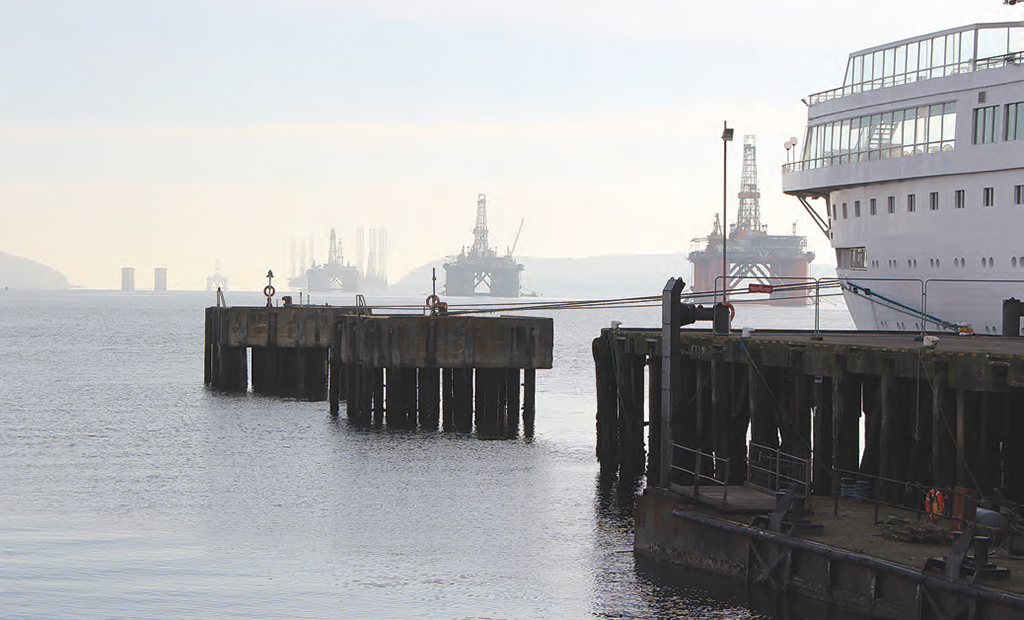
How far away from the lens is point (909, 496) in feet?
91.7

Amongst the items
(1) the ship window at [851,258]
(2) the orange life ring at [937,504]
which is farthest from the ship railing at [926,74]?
(2) the orange life ring at [937,504]

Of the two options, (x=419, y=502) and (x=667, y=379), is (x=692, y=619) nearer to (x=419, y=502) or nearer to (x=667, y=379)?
(x=667, y=379)

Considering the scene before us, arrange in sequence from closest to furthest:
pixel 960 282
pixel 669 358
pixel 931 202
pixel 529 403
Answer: pixel 669 358 → pixel 960 282 → pixel 931 202 → pixel 529 403

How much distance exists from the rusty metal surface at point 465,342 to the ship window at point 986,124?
697 inches

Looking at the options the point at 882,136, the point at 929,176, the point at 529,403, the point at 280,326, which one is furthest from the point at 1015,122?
the point at 280,326

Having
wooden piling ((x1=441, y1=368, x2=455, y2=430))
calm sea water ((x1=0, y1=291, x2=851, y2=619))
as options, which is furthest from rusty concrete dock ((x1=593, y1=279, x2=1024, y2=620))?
wooden piling ((x1=441, y1=368, x2=455, y2=430))

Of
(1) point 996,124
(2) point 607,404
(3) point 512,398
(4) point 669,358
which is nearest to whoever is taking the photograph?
(4) point 669,358

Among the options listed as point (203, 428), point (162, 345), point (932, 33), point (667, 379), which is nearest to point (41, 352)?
point (162, 345)

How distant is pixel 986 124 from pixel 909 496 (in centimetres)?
2139

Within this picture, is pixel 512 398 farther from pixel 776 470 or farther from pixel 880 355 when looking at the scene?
pixel 880 355

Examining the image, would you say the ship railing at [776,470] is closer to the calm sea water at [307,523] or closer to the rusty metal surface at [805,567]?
the rusty metal surface at [805,567]

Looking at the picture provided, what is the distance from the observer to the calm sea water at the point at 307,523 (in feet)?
88.0

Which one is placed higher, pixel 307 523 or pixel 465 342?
pixel 465 342

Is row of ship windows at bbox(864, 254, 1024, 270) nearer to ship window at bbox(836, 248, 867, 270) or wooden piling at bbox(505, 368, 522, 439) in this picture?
ship window at bbox(836, 248, 867, 270)
